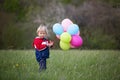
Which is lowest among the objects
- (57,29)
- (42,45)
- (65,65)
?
(65,65)

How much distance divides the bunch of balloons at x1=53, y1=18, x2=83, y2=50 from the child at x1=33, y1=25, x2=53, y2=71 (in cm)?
8

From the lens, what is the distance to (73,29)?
143 inches

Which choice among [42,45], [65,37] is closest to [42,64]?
[42,45]

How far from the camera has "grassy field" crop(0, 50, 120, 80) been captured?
12.1 feet

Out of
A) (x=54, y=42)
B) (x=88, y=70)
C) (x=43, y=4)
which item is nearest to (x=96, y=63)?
(x=88, y=70)

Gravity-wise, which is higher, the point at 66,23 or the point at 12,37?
the point at 66,23

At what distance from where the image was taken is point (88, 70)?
371cm

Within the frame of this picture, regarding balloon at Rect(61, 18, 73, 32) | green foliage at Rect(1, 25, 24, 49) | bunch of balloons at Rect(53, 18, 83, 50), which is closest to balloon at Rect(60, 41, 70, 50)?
bunch of balloons at Rect(53, 18, 83, 50)

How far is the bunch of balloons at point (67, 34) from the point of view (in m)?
3.63

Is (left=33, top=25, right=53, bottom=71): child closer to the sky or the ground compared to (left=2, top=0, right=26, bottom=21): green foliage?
closer to the ground

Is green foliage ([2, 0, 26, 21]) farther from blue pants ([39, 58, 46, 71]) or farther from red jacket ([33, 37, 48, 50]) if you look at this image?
blue pants ([39, 58, 46, 71])

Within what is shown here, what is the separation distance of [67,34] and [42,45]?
7.9 inches

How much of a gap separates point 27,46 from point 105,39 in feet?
1.81

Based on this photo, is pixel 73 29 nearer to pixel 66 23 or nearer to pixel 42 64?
pixel 66 23
